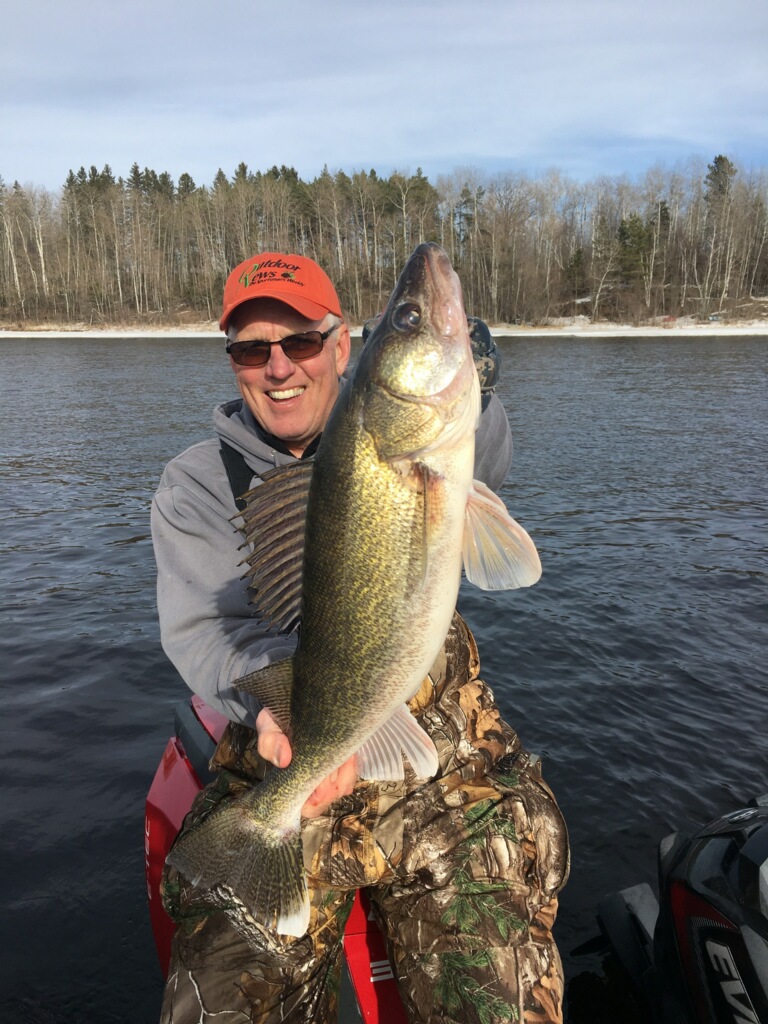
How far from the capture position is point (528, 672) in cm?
777

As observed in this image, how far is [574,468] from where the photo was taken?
16.5 metres

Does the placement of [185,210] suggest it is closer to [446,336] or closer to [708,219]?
[708,219]

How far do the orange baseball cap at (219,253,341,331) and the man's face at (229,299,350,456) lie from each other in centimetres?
6

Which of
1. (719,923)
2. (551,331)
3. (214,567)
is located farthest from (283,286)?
(551,331)

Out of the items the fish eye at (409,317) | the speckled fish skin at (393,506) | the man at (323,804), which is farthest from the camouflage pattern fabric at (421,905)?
the fish eye at (409,317)

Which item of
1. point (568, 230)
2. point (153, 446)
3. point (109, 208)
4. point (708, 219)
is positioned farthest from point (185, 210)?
point (153, 446)

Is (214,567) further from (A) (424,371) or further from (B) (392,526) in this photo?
(A) (424,371)

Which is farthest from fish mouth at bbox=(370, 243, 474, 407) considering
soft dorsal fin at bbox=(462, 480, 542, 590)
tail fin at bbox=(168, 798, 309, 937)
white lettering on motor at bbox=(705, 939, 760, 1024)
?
white lettering on motor at bbox=(705, 939, 760, 1024)

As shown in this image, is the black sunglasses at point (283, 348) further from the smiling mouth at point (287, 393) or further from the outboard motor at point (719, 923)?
the outboard motor at point (719, 923)

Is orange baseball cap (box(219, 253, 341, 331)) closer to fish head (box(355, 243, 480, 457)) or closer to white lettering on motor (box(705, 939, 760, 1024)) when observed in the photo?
fish head (box(355, 243, 480, 457))

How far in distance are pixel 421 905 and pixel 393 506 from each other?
172 centimetres

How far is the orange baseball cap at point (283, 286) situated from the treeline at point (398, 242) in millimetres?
61991

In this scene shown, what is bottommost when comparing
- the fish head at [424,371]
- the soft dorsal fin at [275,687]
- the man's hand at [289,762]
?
the man's hand at [289,762]

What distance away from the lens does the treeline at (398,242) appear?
67.5m
